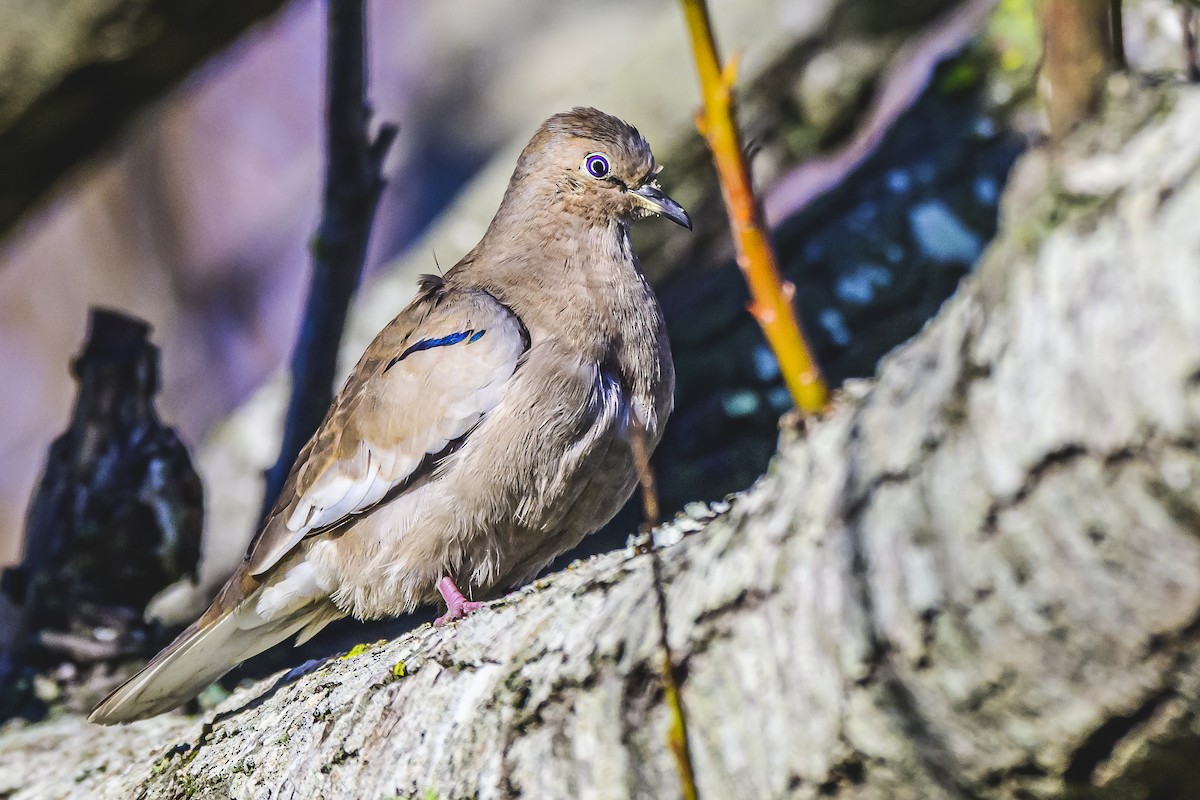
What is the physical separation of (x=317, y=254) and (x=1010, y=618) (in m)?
3.62

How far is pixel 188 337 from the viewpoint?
10117mm

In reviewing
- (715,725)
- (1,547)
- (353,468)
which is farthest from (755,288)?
(1,547)

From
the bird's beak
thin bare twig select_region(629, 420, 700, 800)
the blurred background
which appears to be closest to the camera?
thin bare twig select_region(629, 420, 700, 800)

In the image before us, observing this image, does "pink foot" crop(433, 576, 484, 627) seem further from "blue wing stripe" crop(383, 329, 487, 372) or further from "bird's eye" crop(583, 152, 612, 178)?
"bird's eye" crop(583, 152, 612, 178)

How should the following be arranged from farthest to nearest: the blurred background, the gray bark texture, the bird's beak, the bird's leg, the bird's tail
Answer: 1. the blurred background
2. the bird's beak
3. the bird's tail
4. the bird's leg
5. the gray bark texture

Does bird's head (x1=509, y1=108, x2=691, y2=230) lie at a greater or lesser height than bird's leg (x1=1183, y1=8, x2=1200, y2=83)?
greater

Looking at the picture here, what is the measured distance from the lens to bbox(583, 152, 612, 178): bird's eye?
11.8 feet

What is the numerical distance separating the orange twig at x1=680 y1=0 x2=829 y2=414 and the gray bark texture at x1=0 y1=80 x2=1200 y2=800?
6.7 inches

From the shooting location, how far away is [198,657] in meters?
3.25

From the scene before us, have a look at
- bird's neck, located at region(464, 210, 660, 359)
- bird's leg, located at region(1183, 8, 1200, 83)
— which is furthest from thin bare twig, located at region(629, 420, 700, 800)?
bird's neck, located at region(464, 210, 660, 359)

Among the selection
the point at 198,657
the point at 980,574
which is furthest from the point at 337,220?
the point at 980,574

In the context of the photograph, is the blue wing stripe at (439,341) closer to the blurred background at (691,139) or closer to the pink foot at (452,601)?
the pink foot at (452,601)

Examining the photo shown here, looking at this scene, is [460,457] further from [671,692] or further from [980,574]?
[980,574]

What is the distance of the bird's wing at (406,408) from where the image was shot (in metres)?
3.04
